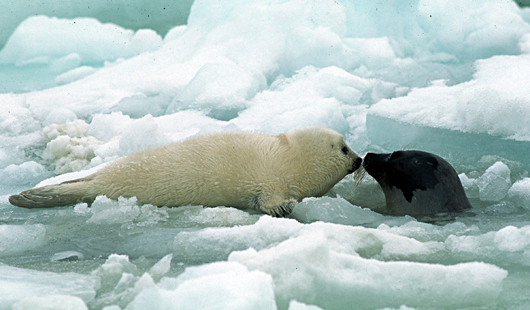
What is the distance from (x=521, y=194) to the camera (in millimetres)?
3414

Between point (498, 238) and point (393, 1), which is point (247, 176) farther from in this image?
point (393, 1)

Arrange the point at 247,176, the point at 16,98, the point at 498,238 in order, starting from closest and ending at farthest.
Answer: the point at 498,238
the point at 247,176
the point at 16,98

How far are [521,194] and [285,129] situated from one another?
2966mm

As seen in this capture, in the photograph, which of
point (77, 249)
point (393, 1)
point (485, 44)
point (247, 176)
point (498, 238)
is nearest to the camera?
point (498, 238)

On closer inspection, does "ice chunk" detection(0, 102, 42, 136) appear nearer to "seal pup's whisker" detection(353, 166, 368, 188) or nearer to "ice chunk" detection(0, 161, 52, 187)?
"ice chunk" detection(0, 161, 52, 187)

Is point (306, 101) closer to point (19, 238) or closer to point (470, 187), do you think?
point (470, 187)

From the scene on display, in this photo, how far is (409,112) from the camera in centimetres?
541

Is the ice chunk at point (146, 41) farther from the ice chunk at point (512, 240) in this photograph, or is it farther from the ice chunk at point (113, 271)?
the ice chunk at point (512, 240)

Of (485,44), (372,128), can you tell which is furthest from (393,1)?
(372,128)

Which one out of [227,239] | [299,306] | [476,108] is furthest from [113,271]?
[476,108]

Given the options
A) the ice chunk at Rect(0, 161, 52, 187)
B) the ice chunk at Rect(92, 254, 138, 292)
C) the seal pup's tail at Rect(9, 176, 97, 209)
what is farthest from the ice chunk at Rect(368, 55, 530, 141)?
the ice chunk at Rect(0, 161, 52, 187)

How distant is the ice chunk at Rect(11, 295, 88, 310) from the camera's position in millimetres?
1446

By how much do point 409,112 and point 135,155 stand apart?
3.28m

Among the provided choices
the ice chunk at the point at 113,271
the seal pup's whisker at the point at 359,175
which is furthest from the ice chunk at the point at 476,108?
the ice chunk at the point at 113,271
